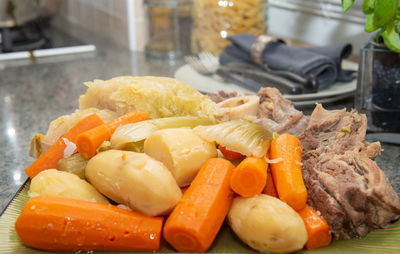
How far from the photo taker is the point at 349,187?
0.56m

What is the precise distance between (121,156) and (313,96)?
64 cm

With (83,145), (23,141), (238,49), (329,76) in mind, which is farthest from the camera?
(238,49)

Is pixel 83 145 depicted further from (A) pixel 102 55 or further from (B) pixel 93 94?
(A) pixel 102 55

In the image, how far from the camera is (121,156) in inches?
23.0

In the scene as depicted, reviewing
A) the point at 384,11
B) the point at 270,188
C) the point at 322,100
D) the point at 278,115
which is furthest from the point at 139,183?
the point at 322,100

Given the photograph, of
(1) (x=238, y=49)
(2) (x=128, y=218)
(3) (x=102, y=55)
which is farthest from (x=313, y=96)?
(3) (x=102, y=55)

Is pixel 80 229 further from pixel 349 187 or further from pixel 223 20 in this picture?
pixel 223 20

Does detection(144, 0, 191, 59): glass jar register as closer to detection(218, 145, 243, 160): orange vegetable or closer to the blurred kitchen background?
the blurred kitchen background

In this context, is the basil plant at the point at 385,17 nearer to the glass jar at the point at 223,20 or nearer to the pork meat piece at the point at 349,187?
the pork meat piece at the point at 349,187

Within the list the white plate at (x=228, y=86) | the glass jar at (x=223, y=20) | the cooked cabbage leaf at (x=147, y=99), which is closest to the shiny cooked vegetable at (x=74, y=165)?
the cooked cabbage leaf at (x=147, y=99)

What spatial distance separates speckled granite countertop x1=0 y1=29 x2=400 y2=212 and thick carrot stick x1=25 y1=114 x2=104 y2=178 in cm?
11

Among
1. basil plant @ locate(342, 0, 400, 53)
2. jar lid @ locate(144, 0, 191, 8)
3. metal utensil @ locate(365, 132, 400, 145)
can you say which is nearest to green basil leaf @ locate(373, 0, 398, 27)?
basil plant @ locate(342, 0, 400, 53)

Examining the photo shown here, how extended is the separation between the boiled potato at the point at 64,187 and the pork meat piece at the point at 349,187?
0.92ft

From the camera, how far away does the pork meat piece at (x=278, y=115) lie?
0.74 metres
